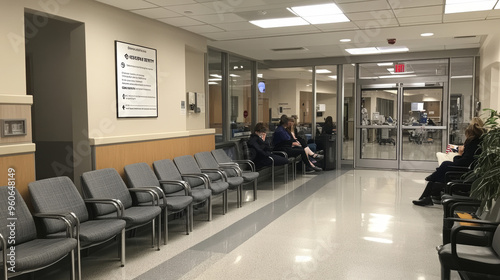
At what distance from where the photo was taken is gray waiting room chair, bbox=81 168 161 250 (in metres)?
3.96

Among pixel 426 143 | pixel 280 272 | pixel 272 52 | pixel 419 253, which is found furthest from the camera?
pixel 426 143

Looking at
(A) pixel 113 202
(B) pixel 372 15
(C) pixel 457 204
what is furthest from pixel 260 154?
Result: (C) pixel 457 204

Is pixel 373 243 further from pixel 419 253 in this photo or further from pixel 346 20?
pixel 346 20

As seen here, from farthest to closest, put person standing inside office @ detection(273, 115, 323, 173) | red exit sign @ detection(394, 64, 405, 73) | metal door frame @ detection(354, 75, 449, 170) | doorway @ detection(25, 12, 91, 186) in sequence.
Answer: red exit sign @ detection(394, 64, 405, 73) < metal door frame @ detection(354, 75, 449, 170) < person standing inside office @ detection(273, 115, 323, 173) < doorway @ detection(25, 12, 91, 186)

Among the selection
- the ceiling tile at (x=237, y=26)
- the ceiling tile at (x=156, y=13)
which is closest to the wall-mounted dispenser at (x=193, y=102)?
the ceiling tile at (x=237, y=26)

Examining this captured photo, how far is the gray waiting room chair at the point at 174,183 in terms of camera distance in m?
5.00

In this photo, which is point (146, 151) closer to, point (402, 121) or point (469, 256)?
point (469, 256)

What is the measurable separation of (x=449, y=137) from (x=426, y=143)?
525 mm

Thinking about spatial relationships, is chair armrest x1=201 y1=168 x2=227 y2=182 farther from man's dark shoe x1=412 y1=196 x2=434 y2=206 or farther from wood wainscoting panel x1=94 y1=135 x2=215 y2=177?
man's dark shoe x1=412 y1=196 x2=434 y2=206

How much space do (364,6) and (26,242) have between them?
4461 millimetres

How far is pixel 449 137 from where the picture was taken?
32.2 ft

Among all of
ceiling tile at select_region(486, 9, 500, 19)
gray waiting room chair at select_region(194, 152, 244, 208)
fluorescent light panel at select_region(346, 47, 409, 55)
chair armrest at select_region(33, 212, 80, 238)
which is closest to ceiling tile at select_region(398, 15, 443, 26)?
ceiling tile at select_region(486, 9, 500, 19)

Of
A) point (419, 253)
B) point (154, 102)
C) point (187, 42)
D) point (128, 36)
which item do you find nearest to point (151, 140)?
point (154, 102)

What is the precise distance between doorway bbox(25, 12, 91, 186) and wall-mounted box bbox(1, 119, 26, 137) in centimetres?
94
